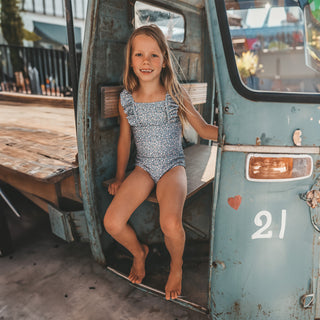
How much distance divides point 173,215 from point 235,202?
402mm

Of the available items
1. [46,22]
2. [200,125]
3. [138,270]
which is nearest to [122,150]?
[200,125]

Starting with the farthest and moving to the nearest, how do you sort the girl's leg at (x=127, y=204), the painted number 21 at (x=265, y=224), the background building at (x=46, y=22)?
the background building at (x=46, y=22) → the girl's leg at (x=127, y=204) → the painted number 21 at (x=265, y=224)

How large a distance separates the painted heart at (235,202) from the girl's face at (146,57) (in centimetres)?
90

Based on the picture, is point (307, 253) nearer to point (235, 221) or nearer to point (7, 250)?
point (235, 221)

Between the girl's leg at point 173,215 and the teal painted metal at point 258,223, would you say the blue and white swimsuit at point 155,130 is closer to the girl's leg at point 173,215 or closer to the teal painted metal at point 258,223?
the girl's leg at point 173,215

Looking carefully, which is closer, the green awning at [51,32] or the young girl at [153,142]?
the young girl at [153,142]

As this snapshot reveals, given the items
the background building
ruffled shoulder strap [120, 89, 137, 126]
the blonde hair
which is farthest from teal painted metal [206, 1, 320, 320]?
the background building

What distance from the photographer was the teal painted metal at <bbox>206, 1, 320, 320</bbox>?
1.35 meters

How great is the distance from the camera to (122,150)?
2.06 metres

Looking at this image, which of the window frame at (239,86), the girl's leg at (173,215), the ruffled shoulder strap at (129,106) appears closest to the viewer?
the window frame at (239,86)

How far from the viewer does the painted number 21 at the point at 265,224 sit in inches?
57.8

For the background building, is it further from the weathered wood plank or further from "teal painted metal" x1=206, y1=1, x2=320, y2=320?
"teal painted metal" x1=206, y1=1, x2=320, y2=320

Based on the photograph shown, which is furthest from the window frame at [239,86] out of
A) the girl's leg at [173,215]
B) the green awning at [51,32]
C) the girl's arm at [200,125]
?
the green awning at [51,32]

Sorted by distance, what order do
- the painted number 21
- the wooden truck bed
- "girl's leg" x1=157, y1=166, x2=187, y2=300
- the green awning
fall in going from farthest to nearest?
the green awning, the wooden truck bed, "girl's leg" x1=157, y1=166, x2=187, y2=300, the painted number 21
